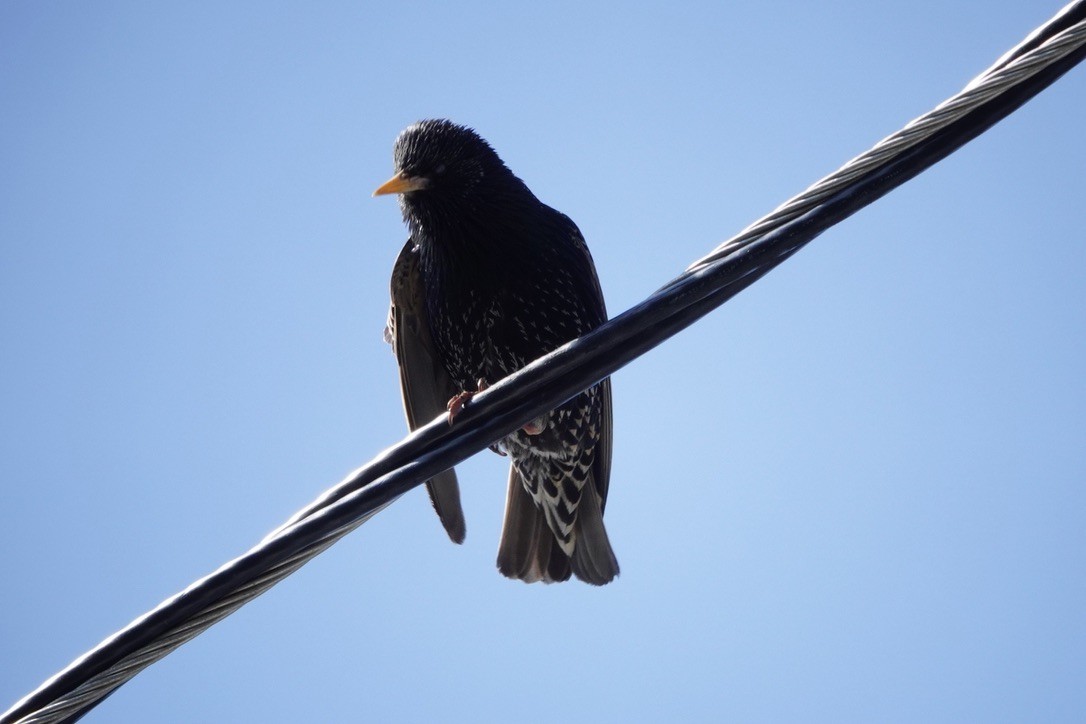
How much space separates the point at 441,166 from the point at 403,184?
180mm

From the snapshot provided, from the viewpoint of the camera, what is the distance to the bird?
4230 millimetres

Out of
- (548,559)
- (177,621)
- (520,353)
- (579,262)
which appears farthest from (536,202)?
(177,621)

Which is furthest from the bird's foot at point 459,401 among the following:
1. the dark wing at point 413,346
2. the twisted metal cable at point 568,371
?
the dark wing at point 413,346

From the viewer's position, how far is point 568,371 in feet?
7.09

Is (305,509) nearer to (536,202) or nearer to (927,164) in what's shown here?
(927,164)

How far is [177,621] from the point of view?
1.94 meters

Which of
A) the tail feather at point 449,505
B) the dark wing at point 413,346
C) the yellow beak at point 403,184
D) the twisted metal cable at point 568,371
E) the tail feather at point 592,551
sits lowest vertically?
the twisted metal cable at point 568,371

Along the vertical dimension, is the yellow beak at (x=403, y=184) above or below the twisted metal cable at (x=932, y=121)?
above

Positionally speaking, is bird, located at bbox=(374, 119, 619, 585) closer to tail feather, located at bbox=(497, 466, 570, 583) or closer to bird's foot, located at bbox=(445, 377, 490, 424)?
tail feather, located at bbox=(497, 466, 570, 583)

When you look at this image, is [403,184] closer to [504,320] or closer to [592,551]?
[504,320]

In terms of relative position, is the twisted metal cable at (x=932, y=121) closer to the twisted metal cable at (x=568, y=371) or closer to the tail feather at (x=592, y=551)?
the twisted metal cable at (x=568, y=371)

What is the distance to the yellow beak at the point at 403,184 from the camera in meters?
4.25

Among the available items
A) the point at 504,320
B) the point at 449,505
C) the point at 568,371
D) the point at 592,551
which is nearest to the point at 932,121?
the point at 568,371

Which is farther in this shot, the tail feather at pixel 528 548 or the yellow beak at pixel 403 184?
the tail feather at pixel 528 548
